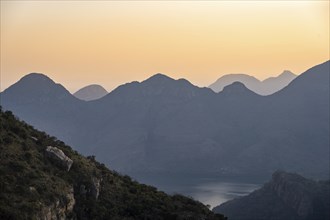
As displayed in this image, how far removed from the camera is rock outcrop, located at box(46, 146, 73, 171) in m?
50.3

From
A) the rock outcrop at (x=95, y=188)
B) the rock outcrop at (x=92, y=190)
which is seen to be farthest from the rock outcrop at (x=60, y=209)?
the rock outcrop at (x=95, y=188)

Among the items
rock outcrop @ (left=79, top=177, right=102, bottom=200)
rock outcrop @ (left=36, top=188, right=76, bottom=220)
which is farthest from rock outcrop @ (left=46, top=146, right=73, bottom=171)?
rock outcrop @ (left=36, top=188, right=76, bottom=220)

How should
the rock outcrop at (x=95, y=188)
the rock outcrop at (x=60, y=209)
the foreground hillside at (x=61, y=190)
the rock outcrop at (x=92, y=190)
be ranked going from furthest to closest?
the rock outcrop at (x=95, y=188), the rock outcrop at (x=92, y=190), the foreground hillside at (x=61, y=190), the rock outcrop at (x=60, y=209)

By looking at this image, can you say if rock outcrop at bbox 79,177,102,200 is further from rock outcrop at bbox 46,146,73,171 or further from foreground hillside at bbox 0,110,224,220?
rock outcrop at bbox 46,146,73,171

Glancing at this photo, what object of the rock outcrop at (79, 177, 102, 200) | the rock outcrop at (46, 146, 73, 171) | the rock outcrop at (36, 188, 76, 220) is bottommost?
the rock outcrop at (36, 188, 76, 220)

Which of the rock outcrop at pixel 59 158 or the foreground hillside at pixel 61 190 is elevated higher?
the rock outcrop at pixel 59 158

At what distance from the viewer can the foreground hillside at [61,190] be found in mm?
40156

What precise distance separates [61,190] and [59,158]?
6.78 m

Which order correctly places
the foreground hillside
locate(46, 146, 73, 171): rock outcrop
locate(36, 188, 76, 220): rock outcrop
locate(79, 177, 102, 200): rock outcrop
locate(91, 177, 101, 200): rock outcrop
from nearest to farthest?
locate(36, 188, 76, 220): rock outcrop
the foreground hillside
locate(79, 177, 102, 200): rock outcrop
locate(91, 177, 101, 200): rock outcrop
locate(46, 146, 73, 171): rock outcrop

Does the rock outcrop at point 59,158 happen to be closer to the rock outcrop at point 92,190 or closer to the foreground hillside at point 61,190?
the foreground hillside at point 61,190

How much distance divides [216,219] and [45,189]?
2090 cm

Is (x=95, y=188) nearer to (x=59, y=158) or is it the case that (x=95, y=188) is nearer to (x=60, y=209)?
(x=59, y=158)

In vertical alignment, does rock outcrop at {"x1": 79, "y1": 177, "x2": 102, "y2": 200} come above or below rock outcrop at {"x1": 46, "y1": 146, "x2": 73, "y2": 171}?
below

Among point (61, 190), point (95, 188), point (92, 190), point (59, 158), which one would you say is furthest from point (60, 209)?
point (59, 158)
